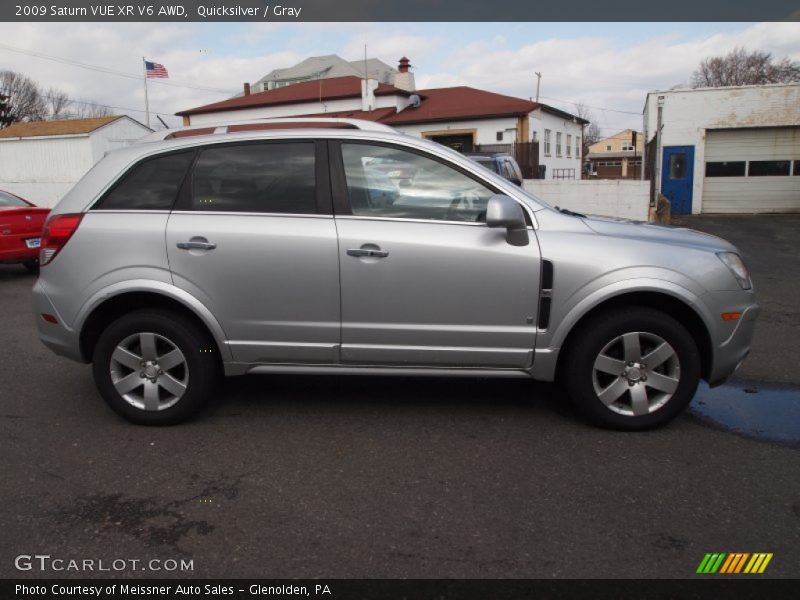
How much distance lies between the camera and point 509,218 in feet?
12.4

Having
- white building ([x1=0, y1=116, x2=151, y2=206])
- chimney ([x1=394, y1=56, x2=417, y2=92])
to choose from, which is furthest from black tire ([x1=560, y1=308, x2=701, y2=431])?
chimney ([x1=394, y1=56, x2=417, y2=92])

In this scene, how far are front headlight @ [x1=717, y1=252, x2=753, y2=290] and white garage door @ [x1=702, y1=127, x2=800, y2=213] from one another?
20073mm

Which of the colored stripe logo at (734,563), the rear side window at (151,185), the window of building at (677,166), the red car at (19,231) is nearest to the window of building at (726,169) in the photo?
the window of building at (677,166)

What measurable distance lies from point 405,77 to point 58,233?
36785mm

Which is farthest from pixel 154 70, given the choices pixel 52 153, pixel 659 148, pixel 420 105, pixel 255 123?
pixel 255 123

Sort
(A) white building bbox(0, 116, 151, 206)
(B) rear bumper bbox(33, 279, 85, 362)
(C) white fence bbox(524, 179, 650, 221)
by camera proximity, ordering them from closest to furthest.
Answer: (B) rear bumper bbox(33, 279, 85, 362)
(C) white fence bbox(524, 179, 650, 221)
(A) white building bbox(0, 116, 151, 206)

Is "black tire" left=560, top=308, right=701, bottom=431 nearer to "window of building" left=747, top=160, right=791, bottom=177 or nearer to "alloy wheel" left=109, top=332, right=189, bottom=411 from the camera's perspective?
"alloy wheel" left=109, top=332, right=189, bottom=411

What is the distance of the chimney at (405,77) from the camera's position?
38719 millimetres

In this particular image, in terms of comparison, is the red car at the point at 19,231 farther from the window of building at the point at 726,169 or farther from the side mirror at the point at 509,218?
the window of building at the point at 726,169

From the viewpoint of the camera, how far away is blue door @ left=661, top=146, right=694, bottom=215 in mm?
22047

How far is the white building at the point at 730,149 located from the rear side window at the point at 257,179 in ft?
67.9

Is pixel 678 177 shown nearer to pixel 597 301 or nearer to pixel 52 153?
pixel 597 301

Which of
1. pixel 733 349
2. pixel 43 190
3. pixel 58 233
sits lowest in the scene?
pixel 733 349
